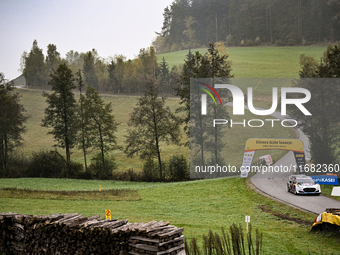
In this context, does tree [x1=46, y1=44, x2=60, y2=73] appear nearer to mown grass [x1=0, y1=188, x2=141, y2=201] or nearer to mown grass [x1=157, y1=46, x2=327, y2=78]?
mown grass [x1=157, y1=46, x2=327, y2=78]

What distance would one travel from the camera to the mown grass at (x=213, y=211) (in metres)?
13.7

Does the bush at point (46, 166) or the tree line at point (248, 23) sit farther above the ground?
the tree line at point (248, 23)

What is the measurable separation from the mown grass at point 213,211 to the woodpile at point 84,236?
4.30 meters

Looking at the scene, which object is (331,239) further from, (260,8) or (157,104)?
(260,8)

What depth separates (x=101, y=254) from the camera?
32.3 feet

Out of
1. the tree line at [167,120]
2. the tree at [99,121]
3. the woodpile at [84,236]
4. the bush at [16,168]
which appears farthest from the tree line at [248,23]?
the woodpile at [84,236]

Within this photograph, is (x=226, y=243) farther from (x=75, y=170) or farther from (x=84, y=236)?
(x=75, y=170)

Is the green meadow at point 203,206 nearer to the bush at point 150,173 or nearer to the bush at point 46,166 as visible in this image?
the bush at point 46,166

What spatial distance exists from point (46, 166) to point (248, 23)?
9577cm

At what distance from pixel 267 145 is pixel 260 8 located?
105 meters

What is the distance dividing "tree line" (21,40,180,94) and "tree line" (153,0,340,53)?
34374mm

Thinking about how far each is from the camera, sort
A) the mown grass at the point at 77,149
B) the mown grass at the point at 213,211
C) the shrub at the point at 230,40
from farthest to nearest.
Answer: the shrub at the point at 230,40 < the mown grass at the point at 77,149 < the mown grass at the point at 213,211

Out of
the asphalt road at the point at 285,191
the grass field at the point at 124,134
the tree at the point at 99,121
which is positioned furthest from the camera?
the tree at the point at 99,121

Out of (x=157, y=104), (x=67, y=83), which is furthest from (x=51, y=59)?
(x=157, y=104)
